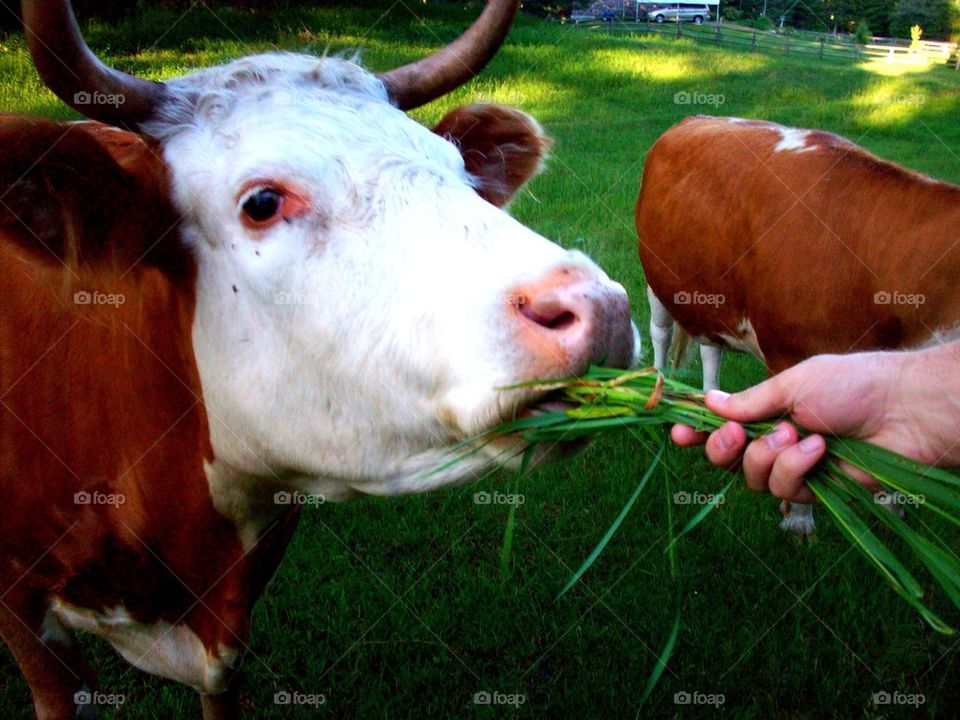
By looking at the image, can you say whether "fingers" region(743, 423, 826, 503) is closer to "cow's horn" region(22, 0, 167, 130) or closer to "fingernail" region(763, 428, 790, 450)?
"fingernail" region(763, 428, 790, 450)

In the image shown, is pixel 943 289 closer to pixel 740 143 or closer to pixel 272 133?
pixel 740 143

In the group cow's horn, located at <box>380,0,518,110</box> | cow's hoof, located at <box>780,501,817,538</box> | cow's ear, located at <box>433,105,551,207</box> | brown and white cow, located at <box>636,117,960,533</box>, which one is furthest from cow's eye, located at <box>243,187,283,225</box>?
cow's hoof, located at <box>780,501,817,538</box>

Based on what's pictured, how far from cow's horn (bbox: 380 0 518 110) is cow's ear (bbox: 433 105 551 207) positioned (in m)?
0.16

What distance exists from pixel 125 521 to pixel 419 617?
1871mm

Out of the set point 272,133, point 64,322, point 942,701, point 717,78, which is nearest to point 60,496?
point 64,322

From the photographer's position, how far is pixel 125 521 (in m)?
2.43

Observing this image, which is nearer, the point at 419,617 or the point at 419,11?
the point at 419,617

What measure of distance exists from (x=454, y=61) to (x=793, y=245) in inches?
111

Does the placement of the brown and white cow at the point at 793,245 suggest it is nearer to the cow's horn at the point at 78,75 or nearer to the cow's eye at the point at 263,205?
the cow's eye at the point at 263,205

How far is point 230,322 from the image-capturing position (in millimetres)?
2049

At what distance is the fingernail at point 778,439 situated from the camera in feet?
6.06

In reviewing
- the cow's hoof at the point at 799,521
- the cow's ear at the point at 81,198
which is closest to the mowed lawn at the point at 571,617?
the cow's hoof at the point at 799,521

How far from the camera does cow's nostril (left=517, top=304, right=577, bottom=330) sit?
1508 mm

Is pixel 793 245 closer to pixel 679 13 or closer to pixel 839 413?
pixel 839 413
